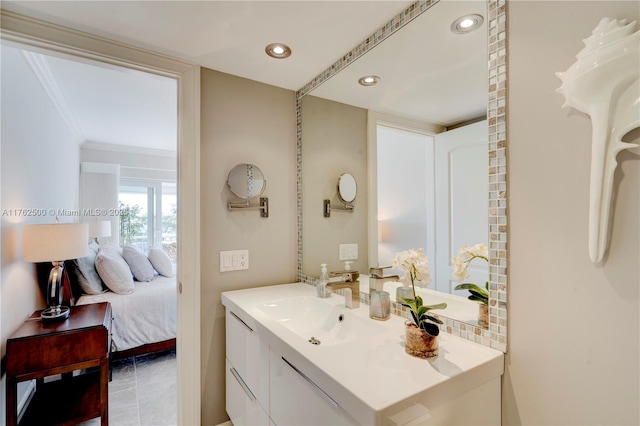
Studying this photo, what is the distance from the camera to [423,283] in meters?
1.07

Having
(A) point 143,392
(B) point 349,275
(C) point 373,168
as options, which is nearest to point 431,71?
(C) point 373,168

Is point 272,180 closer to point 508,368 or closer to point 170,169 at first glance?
point 508,368

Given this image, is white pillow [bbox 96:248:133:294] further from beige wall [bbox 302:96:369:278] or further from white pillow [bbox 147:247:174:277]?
beige wall [bbox 302:96:369:278]

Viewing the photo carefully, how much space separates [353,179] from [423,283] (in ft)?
2.66

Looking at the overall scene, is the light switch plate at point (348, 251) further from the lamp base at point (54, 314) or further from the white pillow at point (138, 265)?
the white pillow at point (138, 265)

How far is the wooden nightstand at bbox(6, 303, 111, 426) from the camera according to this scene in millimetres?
1639

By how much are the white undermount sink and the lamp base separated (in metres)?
1.48

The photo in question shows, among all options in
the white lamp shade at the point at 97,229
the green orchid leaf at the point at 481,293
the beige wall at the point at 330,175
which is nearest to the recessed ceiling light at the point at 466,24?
the beige wall at the point at 330,175

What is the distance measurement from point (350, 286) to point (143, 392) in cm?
204

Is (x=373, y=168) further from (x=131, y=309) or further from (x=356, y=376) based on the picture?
(x=131, y=309)

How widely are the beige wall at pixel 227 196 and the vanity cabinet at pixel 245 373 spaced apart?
0.13 meters

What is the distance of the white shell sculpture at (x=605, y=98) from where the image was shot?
0.67 m

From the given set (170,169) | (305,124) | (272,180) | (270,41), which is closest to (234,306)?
(272,180)

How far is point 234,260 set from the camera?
72.0 inches
